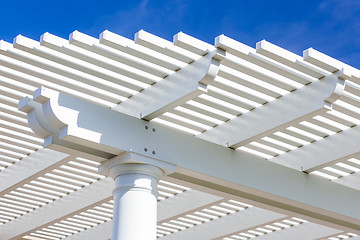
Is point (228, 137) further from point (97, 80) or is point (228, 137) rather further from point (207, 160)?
point (97, 80)

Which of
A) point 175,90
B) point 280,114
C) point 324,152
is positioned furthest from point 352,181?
point 175,90

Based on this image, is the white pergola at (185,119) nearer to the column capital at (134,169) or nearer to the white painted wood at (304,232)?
the column capital at (134,169)

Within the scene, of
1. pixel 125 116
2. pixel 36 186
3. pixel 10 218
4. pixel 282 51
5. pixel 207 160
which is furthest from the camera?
pixel 10 218

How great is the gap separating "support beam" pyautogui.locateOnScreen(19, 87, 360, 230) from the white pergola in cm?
2

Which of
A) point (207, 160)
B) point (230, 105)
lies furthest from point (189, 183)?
point (230, 105)

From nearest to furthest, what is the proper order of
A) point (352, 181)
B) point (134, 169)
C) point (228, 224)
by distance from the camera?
1. point (134, 169)
2. point (352, 181)
3. point (228, 224)

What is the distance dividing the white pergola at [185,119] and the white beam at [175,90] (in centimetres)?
2

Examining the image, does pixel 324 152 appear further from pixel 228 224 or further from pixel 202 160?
pixel 228 224

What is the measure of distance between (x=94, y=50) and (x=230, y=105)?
2445 millimetres

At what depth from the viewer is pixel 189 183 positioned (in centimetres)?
956

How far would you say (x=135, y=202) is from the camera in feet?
26.9

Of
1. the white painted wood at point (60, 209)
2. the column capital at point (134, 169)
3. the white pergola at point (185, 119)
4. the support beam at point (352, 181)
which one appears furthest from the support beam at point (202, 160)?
the white painted wood at point (60, 209)

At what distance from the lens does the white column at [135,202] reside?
809 cm

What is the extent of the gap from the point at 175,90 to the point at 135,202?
5.18ft
